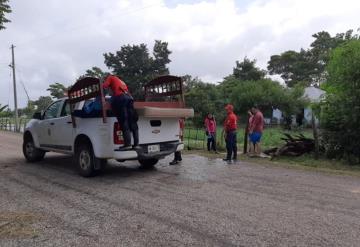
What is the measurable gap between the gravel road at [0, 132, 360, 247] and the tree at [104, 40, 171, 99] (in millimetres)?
41935

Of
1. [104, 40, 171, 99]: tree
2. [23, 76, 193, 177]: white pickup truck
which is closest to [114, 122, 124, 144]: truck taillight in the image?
[23, 76, 193, 177]: white pickup truck

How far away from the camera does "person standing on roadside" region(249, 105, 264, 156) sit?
43.8 feet

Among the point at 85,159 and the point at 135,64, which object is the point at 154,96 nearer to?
the point at 85,159

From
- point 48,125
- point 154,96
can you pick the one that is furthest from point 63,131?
point 154,96

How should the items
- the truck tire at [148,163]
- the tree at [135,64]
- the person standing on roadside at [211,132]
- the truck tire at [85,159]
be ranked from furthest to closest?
the tree at [135,64]
the person standing on roadside at [211,132]
the truck tire at [148,163]
the truck tire at [85,159]

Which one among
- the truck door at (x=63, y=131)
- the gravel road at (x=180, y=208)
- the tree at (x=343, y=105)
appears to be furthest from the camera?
the tree at (x=343, y=105)

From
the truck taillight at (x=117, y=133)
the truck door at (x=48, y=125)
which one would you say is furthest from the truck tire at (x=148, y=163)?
the truck door at (x=48, y=125)

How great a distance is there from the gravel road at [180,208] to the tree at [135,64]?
4193 cm

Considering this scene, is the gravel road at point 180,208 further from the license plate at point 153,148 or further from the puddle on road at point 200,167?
the license plate at point 153,148

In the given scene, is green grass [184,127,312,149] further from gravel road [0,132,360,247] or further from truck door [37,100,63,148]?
truck door [37,100,63,148]

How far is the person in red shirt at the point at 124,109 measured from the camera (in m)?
8.59

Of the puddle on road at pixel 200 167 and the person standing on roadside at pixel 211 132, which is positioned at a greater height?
the person standing on roadside at pixel 211 132

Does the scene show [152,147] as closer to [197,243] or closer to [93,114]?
[93,114]

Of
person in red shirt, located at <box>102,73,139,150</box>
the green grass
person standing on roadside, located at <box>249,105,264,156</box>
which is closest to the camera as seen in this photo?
person in red shirt, located at <box>102,73,139,150</box>
